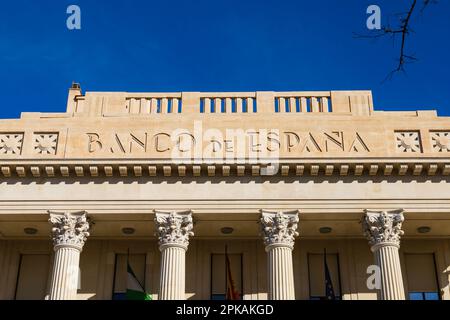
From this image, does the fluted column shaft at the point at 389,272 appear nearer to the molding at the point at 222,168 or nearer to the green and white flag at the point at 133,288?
the molding at the point at 222,168

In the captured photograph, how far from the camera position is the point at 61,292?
1193 inches

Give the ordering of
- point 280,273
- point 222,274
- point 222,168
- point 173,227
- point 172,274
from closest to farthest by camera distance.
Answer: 1. point 280,273
2. point 172,274
3. point 173,227
4. point 222,168
5. point 222,274

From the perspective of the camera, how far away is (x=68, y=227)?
31.3m

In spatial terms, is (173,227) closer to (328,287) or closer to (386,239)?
(328,287)

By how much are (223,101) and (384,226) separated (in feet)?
31.4

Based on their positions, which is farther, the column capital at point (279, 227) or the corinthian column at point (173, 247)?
the column capital at point (279, 227)

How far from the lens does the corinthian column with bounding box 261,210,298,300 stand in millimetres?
30156

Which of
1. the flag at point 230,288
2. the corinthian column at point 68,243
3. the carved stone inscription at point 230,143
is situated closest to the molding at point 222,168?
the carved stone inscription at point 230,143

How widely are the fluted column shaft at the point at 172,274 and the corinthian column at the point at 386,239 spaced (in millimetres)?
8079

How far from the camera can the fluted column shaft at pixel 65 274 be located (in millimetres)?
30328

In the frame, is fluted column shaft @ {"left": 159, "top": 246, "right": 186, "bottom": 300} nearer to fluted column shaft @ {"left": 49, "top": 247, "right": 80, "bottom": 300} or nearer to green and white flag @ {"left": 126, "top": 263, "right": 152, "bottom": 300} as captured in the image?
green and white flag @ {"left": 126, "top": 263, "right": 152, "bottom": 300}

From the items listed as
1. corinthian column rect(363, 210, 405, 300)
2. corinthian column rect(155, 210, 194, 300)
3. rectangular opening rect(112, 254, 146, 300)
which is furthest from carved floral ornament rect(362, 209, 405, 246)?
rectangular opening rect(112, 254, 146, 300)

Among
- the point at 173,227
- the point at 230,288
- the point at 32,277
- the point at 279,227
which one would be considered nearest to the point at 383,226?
the point at 279,227

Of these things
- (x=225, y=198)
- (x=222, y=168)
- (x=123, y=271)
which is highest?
(x=222, y=168)
